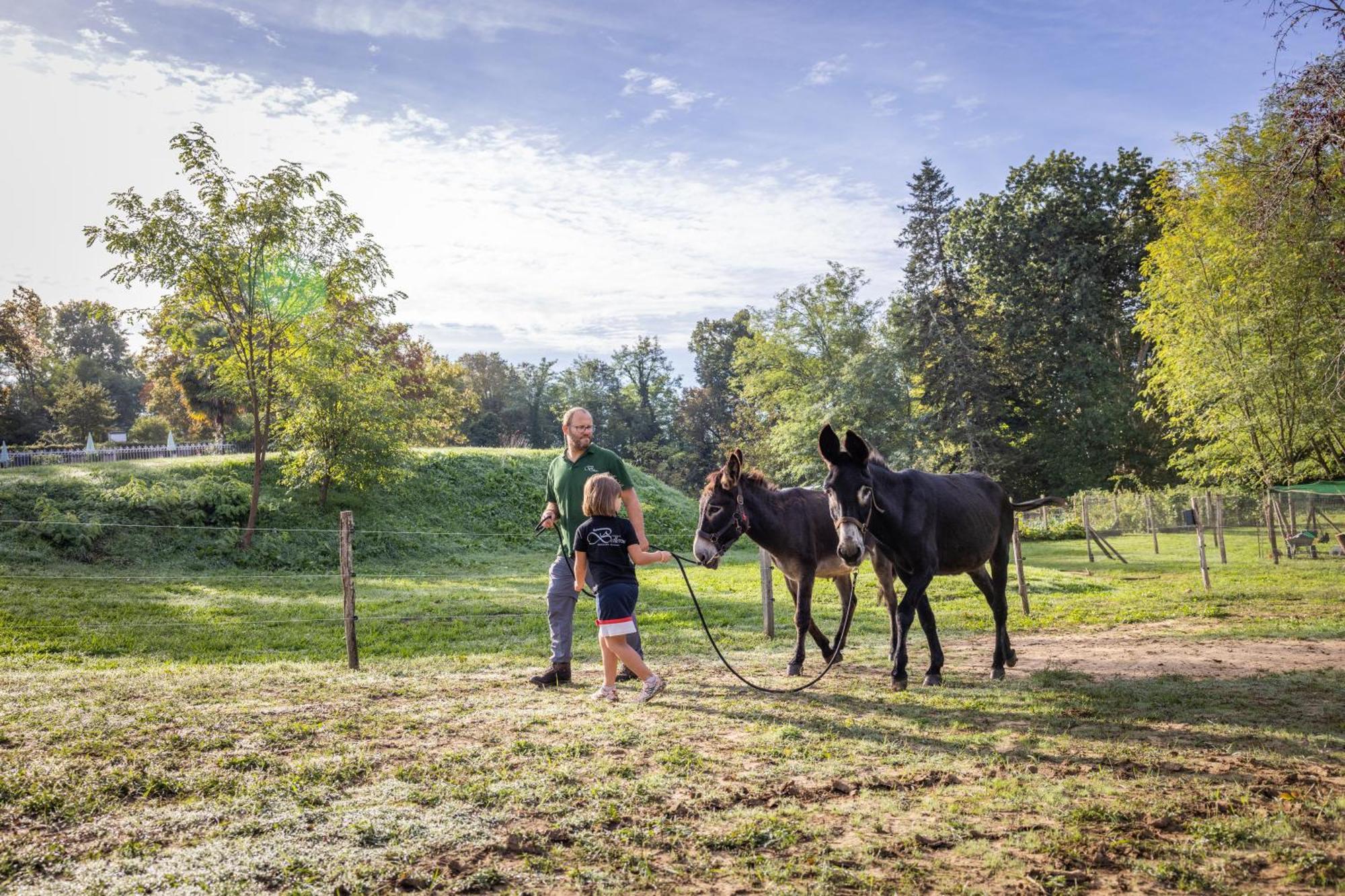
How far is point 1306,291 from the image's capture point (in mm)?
21391

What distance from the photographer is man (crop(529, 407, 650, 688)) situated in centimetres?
725

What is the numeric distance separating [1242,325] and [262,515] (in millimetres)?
27423

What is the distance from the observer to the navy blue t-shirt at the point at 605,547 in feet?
21.4

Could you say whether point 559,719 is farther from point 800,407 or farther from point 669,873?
point 800,407

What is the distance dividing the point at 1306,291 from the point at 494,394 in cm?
6242

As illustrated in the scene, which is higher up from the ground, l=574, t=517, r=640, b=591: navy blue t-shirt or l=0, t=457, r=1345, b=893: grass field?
l=574, t=517, r=640, b=591: navy blue t-shirt

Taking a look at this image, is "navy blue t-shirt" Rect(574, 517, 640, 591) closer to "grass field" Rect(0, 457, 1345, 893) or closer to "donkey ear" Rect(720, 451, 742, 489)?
"grass field" Rect(0, 457, 1345, 893)

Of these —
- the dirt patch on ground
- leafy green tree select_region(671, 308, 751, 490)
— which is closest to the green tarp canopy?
the dirt patch on ground

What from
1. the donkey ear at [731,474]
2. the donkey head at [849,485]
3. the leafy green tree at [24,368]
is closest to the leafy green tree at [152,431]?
the leafy green tree at [24,368]

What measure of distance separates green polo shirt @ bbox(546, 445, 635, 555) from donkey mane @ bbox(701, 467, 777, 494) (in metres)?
0.87

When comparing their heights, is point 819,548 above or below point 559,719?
above

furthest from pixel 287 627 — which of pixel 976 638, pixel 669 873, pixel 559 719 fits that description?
pixel 669 873

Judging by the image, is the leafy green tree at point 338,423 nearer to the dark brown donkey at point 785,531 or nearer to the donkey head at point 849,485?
the dark brown donkey at point 785,531

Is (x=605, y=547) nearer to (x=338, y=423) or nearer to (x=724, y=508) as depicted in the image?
(x=724, y=508)
